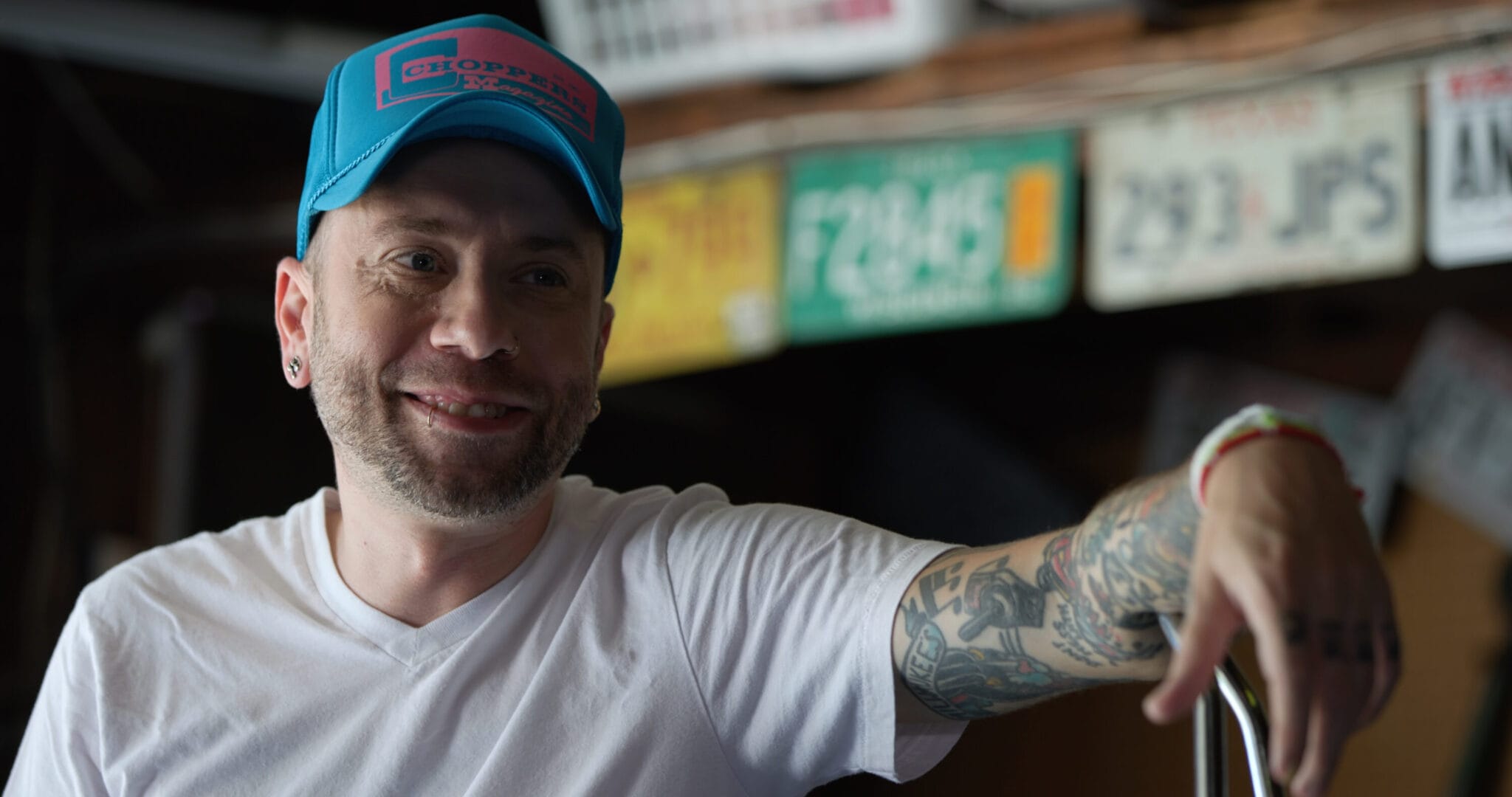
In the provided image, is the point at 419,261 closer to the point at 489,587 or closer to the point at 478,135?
the point at 478,135

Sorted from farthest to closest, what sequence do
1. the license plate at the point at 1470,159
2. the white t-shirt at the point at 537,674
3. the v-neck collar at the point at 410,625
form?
the license plate at the point at 1470,159 → the v-neck collar at the point at 410,625 → the white t-shirt at the point at 537,674

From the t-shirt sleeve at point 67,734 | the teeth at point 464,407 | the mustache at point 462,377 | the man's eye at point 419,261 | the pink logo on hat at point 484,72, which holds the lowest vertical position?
the t-shirt sleeve at point 67,734

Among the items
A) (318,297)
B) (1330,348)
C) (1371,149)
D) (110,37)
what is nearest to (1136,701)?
(1330,348)

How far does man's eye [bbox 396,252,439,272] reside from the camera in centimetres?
119

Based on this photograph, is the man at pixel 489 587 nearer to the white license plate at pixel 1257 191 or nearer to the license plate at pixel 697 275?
the white license plate at pixel 1257 191

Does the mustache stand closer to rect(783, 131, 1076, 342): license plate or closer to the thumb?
the thumb

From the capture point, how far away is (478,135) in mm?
1214

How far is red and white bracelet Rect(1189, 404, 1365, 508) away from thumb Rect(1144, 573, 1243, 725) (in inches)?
2.5

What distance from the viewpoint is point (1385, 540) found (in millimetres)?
2518

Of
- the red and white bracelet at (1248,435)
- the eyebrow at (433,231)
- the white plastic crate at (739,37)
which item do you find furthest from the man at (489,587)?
the white plastic crate at (739,37)

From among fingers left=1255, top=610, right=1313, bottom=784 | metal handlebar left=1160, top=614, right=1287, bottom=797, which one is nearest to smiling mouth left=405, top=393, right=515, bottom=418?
metal handlebar left=1160, top=614, right=1287, bottom=797

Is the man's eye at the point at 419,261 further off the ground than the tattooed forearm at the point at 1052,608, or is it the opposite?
the man's eye at the point at 419,261

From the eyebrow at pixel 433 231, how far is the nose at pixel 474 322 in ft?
0.15

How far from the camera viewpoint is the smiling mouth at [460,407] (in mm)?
1160
